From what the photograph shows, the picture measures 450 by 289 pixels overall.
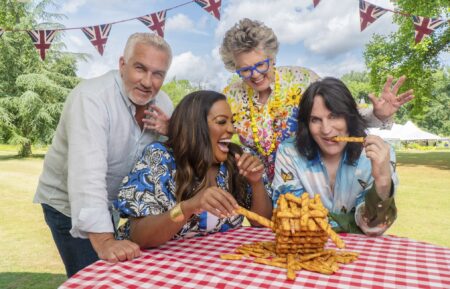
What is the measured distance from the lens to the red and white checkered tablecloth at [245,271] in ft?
5.40

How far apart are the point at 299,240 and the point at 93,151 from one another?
1.17m

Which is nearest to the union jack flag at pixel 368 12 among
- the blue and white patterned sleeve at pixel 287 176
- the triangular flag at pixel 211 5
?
the triangular flag at pixel 211 5

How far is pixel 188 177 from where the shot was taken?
7.80 feet

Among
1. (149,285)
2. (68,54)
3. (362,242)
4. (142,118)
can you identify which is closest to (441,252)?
(362,242)

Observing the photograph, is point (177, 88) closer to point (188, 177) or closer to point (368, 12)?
point (368, 12)

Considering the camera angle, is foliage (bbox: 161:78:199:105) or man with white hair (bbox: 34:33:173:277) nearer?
man with white hair (bbox: 34:33:173:277)

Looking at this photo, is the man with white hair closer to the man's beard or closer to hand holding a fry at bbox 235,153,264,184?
the man's beard

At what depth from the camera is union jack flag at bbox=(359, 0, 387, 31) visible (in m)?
5.54

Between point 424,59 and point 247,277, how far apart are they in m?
22.0

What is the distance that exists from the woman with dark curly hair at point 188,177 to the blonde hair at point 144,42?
1.12 feet

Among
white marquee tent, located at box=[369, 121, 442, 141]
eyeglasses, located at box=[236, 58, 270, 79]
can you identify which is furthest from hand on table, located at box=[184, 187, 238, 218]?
white marquee tent, located at box=[369, 121, 442, 141]

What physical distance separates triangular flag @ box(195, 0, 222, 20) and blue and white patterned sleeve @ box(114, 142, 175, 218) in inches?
123

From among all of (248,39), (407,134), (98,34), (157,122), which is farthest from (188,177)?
(407,134)

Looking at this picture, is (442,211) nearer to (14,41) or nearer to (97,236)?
(97,236)
